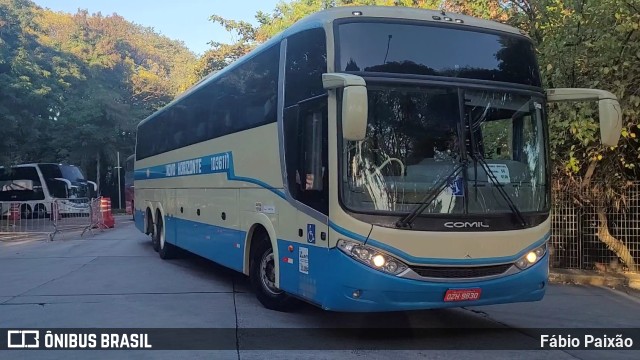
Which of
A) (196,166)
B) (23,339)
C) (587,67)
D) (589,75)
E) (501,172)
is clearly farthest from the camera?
(196,166)

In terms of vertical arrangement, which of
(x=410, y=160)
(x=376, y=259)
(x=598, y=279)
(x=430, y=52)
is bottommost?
(x=598, y=279)

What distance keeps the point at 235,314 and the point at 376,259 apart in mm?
2885

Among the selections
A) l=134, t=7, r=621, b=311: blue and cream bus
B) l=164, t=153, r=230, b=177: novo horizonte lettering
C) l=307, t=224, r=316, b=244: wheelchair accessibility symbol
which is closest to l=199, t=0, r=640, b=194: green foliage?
l=134, t=7, r=621, b=311: blue and cream bus

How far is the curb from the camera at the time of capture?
10656mm

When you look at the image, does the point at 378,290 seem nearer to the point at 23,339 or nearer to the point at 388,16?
the point at 388,16

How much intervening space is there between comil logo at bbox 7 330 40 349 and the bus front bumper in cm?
337

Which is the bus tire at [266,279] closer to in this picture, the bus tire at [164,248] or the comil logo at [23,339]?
the comil logo at [23,339]

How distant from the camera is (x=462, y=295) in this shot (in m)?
6.09

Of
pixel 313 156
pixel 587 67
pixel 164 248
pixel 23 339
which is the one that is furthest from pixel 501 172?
pixel 164 248

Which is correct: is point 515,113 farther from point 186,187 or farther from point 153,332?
point 186,187

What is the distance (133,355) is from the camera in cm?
612

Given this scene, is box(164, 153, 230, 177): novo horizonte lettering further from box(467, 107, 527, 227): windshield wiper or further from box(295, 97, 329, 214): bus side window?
box(467, 107, 527, 227): windshield wiper

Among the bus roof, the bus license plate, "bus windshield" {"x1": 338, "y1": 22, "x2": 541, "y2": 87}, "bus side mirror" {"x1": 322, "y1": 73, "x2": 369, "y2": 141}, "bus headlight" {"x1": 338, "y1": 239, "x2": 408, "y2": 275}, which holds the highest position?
the bus roof

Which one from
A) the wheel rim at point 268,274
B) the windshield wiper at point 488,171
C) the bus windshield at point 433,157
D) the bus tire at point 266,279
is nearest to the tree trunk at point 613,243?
the bus windshield at point 433,157
